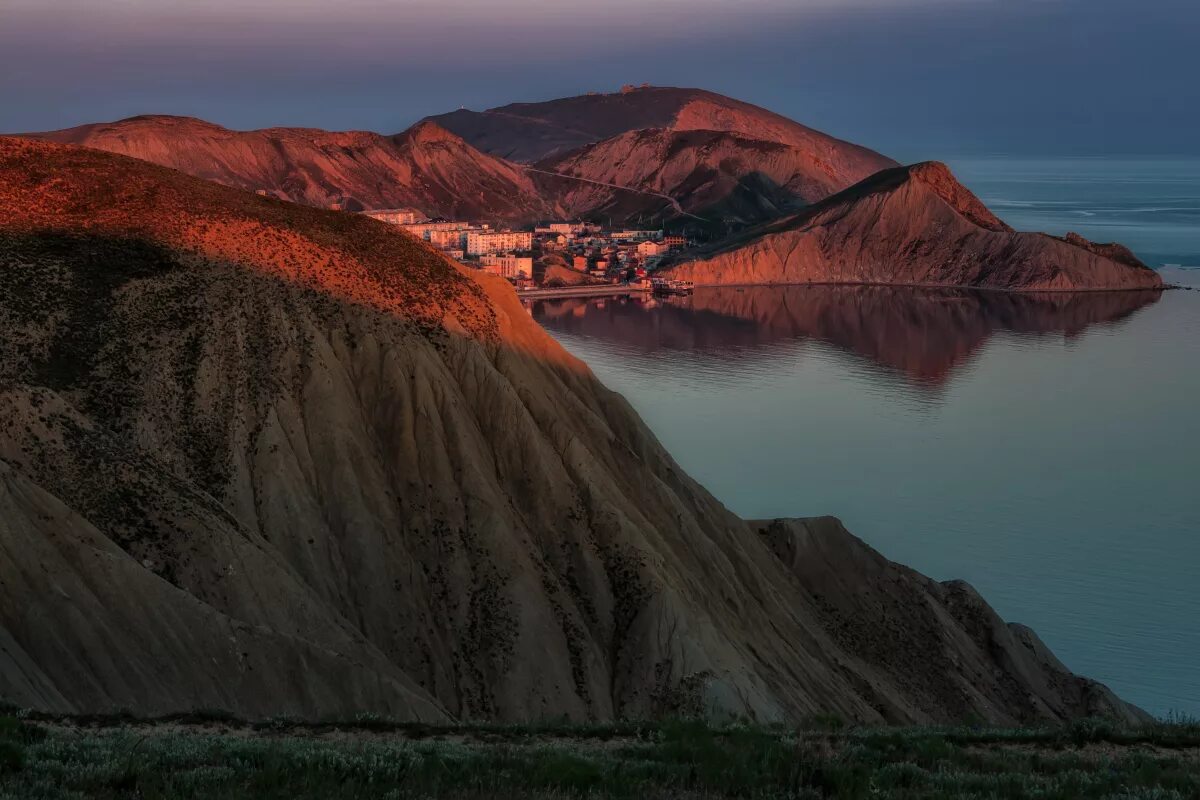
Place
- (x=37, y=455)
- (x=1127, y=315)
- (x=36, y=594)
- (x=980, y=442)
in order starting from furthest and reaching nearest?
(x=1127, y=315) < (x=980, y=442) < (x=37, y=455) < (x=36, y=594)

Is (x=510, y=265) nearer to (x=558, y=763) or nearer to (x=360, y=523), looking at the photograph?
(x=360, y=523)

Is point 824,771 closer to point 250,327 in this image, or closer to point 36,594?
point 36,594

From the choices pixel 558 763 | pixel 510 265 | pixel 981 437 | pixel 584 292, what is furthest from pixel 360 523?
pixel 510 265

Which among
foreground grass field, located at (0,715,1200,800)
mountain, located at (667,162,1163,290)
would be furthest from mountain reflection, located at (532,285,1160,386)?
foreground grass field, located at (0,715,1200,800)

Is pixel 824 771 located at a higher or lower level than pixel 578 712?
higher

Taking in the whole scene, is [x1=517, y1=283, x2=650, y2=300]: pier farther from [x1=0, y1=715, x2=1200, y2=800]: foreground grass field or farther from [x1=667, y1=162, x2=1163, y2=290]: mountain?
[x1=0, y1=715, x2=1200, y2=800]: foreground grass field

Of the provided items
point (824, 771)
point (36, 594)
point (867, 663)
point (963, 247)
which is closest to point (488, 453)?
point (867, 663)

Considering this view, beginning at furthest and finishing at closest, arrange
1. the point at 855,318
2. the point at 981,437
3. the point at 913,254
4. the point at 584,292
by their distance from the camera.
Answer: the point at 913,254 → the point at 584,292 → the point at 855,318 → the point at 981,437
